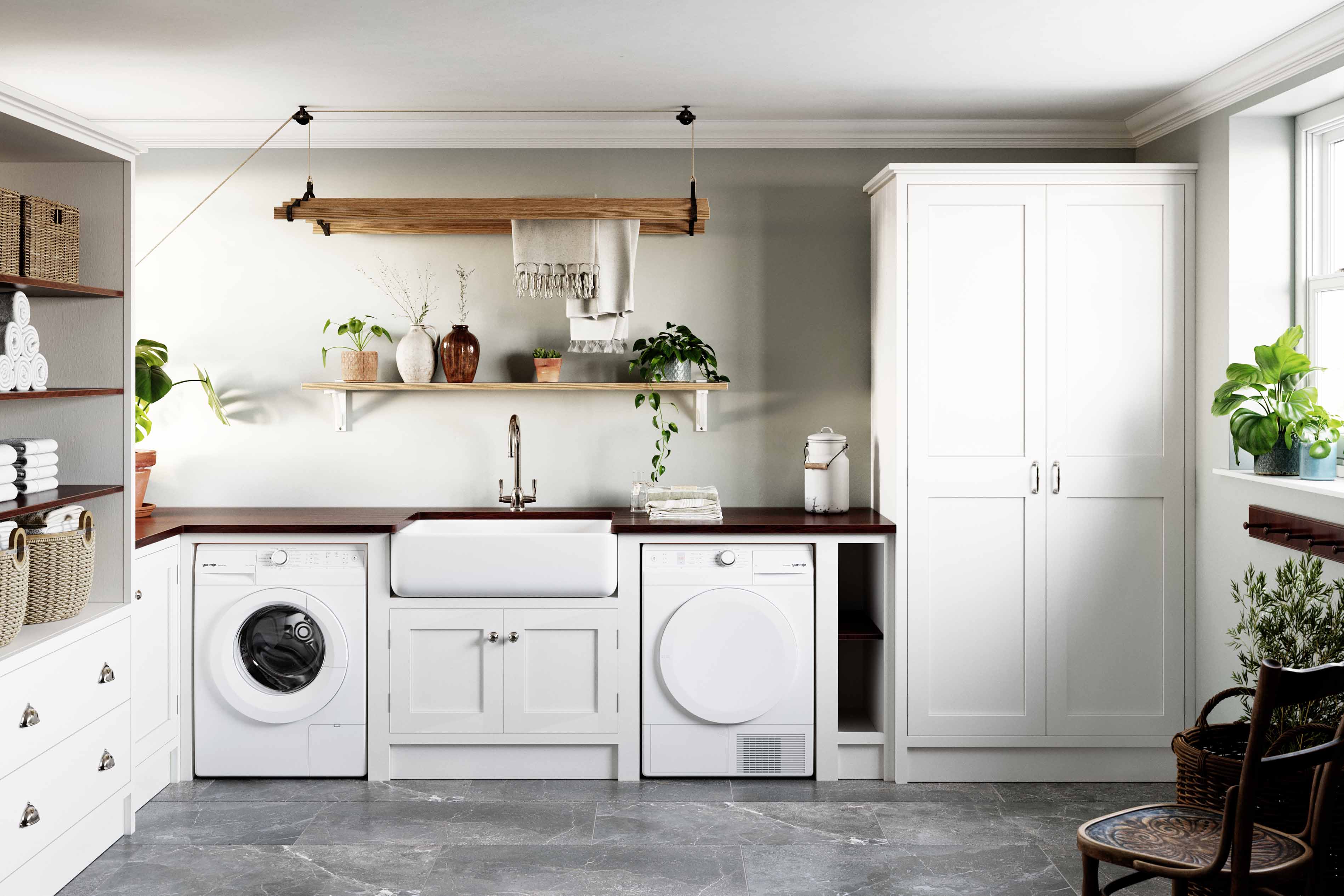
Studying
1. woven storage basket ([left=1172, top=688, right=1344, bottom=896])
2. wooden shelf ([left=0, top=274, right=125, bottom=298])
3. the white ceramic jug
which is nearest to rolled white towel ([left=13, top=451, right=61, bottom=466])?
wooden shelf ([left=0, top=274, right=125, bottom=298])

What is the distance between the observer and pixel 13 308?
251cm

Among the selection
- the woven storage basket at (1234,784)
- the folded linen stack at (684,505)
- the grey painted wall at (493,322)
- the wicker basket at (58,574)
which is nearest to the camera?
the woven storage basket at (1234,784)

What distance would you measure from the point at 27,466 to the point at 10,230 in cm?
61

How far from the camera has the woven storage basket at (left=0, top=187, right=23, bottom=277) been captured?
242cm

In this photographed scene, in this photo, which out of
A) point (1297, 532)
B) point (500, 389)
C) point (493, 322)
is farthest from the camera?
point (493, 322)

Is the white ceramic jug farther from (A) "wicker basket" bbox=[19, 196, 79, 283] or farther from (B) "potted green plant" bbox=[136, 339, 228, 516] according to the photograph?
(A) "wicker basket" bbox=[19, 196, 79, 283]

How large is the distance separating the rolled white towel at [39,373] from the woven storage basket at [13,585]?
394mm

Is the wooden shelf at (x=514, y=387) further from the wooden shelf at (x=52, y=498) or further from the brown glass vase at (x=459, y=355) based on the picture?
the wooden shelf at (x=52, y=498)

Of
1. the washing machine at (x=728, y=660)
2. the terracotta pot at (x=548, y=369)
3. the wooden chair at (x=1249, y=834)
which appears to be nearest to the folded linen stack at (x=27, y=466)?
the terracotta pot at (x=548, y=369)

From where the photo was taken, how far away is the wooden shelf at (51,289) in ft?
7.93

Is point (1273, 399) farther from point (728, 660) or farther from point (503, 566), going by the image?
point (503, 566)

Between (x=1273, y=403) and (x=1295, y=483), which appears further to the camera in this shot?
(x=1273, y=403)

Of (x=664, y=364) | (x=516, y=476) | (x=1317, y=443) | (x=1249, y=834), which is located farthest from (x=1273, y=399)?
(x=516, y=476)

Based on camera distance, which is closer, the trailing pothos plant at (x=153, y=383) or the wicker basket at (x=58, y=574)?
the wicker basket at (x=58, y=574)
